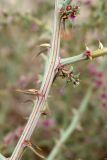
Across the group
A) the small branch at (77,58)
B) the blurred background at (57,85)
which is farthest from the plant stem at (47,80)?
the blurred background at (57,85)

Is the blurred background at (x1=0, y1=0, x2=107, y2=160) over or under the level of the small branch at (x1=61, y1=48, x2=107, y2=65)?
under

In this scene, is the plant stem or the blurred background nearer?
the plant stem

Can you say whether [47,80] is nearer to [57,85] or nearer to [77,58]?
[77,58]

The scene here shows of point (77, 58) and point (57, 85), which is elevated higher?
point (77, 58)

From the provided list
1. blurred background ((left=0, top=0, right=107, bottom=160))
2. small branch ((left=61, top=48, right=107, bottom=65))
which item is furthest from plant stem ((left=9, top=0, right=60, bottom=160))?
blurred background ((left=0, top=0, right=107, bottom=160))

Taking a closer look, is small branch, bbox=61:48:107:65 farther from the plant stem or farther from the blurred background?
the blurred background

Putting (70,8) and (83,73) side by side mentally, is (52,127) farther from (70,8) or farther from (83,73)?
(70,8)

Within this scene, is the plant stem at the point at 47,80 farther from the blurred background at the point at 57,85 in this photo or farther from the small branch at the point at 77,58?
the blurred background at the point at 57,85

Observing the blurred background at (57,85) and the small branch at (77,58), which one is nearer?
the small branch at (77,58)

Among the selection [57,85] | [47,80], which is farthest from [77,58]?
[57,85]
